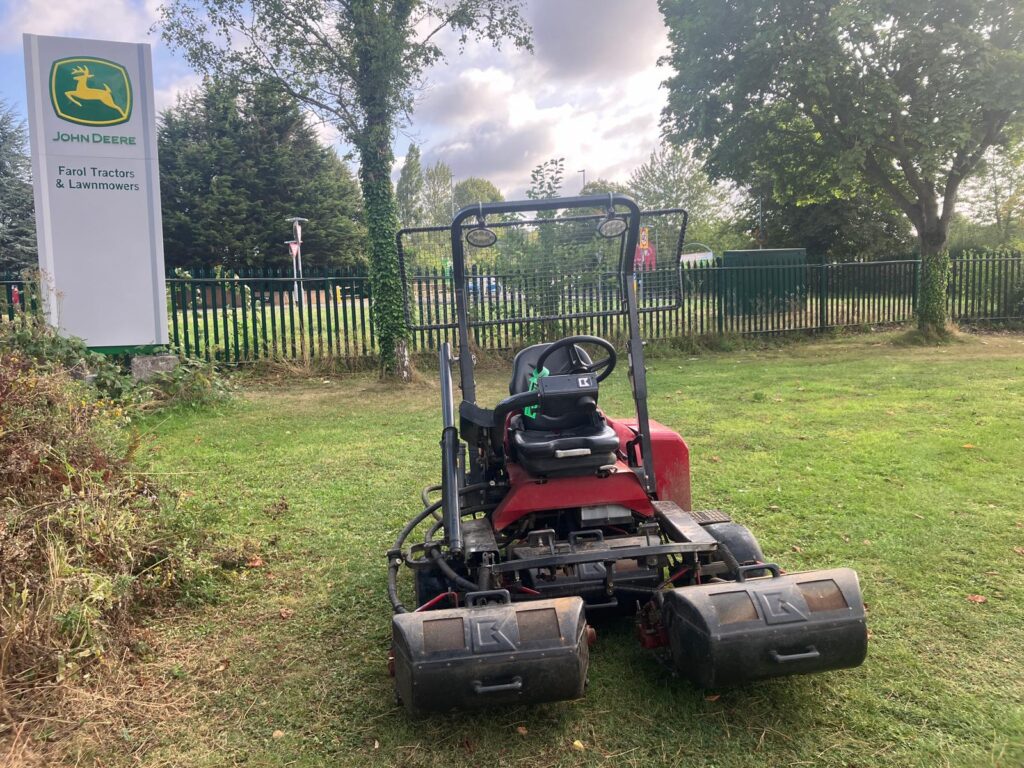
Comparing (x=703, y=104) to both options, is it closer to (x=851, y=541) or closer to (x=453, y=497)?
(x=851, y=541)

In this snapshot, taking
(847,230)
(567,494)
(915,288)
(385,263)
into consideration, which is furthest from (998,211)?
(567,494)

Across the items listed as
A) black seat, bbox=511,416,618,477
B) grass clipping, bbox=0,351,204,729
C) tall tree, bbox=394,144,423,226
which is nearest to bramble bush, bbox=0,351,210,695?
grass clipping, bbox=0,351,204,729

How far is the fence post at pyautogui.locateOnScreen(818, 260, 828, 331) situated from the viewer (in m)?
16.3

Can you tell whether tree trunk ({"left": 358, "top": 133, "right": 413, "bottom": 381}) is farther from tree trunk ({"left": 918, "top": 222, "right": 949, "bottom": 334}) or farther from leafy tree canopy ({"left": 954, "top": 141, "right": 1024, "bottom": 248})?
leafy tree canopy ({"left": 954, "top": 141, "right": 1024, "bottom": 248})

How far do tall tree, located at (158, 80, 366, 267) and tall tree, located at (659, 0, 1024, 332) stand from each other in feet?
73.9

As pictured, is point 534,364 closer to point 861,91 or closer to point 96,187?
point 96,187

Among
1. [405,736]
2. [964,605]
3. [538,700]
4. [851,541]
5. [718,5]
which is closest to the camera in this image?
[538,700]

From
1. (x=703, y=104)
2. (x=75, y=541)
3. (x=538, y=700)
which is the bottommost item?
(x=538, y=700)

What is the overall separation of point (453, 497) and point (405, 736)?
38.6 inches

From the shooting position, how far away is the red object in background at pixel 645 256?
4.11 metres

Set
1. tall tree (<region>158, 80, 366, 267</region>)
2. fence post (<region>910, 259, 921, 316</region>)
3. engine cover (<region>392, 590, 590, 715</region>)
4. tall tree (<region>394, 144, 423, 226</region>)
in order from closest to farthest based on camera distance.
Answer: engine cover (<region>392, 590, 590, 715</region>), fence post (<region>910, 259, 921, 316</region>), tall tree (<region>158, 80, 366, 267</region>), tall tree (<region>394, 144, 423, 226</region>)

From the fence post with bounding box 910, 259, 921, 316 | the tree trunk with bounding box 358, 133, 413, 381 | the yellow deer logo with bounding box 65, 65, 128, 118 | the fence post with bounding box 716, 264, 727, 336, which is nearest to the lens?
the yellow deer logo with bounding box 65, 65, 128, 118

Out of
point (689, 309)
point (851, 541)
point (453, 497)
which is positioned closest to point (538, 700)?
point (453, 497)

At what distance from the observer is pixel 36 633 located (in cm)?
290
